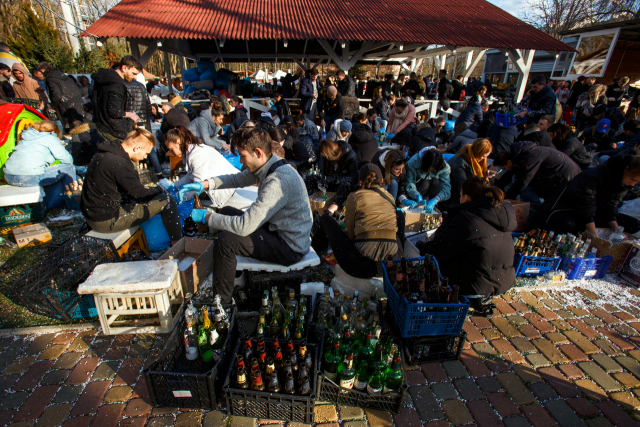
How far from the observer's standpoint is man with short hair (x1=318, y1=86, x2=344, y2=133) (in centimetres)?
859

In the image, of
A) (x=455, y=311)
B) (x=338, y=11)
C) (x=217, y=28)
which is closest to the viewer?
(x=455, y=311)

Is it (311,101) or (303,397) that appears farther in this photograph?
(311,101)

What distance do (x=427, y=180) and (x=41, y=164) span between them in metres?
5.72

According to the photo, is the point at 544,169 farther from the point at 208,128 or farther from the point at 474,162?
the point at 208,128

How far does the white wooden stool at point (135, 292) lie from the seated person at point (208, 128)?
4.14 meters

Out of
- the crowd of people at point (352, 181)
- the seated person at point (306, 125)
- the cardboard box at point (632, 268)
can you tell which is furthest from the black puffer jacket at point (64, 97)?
the cardboard box at point (632, 268)

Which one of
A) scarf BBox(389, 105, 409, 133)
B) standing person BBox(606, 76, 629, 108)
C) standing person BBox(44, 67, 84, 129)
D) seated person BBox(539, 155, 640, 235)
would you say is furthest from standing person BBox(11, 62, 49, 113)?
standing person BBox(606, 76, 629, 108)

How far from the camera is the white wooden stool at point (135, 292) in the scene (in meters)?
2.41

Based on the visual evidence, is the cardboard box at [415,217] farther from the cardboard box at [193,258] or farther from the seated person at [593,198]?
the cardboard box at [193,258]

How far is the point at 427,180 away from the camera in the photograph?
4.68 metres

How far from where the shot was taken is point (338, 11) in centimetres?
1134

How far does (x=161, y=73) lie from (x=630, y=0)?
33.3 meters

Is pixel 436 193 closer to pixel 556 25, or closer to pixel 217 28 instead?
pixel 217 28

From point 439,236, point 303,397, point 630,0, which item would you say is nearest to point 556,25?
point 630,0
